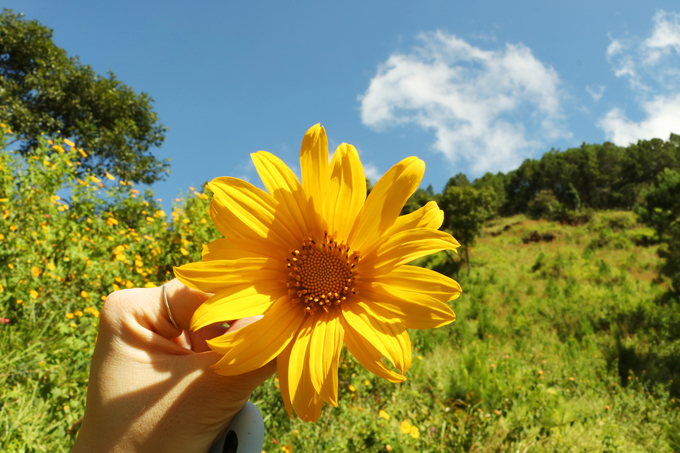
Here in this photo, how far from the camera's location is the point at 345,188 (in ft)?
2.94

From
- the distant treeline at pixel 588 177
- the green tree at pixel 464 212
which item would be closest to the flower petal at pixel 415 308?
the green tree at pixel 464 212

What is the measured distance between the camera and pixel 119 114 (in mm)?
11562

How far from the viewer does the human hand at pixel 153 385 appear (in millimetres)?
983

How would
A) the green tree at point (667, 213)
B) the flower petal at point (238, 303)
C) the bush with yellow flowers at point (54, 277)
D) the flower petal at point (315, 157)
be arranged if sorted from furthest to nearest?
the green tree at point (667, 213) < the bush with yellow flowers at point (54, 277) < the flower petal at point (315, 157) < the flower petal at point (238, 303)

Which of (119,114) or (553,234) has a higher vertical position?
(553,234)

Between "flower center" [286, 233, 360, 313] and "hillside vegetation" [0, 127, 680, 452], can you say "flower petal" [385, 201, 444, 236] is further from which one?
"hillside vegetation" [0, 127, 680, 452]

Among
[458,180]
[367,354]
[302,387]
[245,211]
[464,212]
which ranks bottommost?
[302,387]

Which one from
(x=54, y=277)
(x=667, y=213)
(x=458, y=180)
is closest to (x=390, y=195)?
(x=54, y=277)

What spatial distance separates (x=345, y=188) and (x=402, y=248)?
0.70 feet

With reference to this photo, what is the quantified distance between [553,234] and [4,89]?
27.6 m

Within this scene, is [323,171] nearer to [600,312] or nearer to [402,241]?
[402,241]

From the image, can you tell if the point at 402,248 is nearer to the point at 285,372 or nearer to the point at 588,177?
the point at 285,372

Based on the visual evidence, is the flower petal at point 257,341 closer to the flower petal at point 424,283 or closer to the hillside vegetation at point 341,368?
the flower petal at point 424,283

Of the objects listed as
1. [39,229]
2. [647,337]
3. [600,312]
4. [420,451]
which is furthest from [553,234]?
[39,229]
